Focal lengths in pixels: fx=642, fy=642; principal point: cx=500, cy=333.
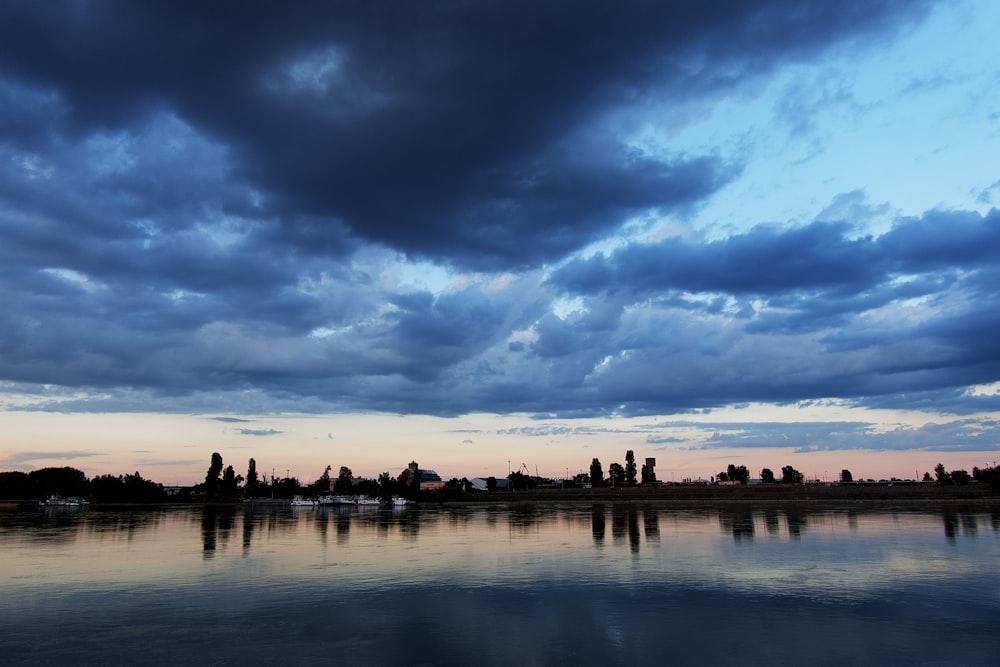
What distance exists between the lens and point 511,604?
112ft

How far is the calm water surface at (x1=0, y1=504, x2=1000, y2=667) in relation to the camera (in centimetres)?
2505

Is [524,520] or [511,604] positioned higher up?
[511,604]

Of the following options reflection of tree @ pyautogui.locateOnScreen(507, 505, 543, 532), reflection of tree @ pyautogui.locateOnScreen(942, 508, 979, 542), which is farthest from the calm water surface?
reflection of tree @ pyautogui.locateOnScreen(507, 505, 543, 532)

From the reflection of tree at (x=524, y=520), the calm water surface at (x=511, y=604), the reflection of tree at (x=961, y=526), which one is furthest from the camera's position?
the reflection of tree at (x=524, y=520)

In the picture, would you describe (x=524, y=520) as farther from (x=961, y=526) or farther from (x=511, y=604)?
(x=511, y=604)

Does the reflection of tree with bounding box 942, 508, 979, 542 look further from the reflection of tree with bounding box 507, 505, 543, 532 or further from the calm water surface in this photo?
the reflection of tree with bounding box 507, 505, 543, 532

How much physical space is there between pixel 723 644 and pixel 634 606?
765cm

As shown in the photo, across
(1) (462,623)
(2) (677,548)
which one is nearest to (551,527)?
(2) (677,548)

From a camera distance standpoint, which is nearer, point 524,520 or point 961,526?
point 961,526

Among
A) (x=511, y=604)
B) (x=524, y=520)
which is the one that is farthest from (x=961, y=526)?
(x=511, y=604)

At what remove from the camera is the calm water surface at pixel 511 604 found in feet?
82.2

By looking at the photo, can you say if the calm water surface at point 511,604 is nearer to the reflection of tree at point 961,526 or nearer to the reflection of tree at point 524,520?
the reflection of tree at point 961,526

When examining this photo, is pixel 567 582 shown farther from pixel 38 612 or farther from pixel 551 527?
pixel 551 527

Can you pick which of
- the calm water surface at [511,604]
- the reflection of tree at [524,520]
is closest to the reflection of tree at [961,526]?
the calm water surface at [511,604]
